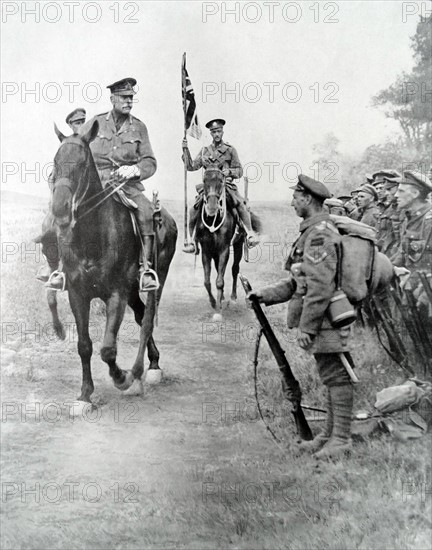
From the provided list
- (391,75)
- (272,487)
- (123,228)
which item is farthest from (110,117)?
(272,487)

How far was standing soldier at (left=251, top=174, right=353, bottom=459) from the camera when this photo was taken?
550 cm

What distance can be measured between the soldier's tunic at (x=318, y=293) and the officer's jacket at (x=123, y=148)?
1742 millimetres

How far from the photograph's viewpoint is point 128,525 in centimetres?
579

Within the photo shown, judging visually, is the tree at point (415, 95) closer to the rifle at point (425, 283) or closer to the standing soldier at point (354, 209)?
the standing soldier at point (354, 209)

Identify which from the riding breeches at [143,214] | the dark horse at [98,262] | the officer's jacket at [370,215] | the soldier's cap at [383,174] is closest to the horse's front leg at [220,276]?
the dark horse at [98,262]

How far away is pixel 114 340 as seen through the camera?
6.37m

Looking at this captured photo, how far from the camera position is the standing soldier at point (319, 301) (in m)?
5.50

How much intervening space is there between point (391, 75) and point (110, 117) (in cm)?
261

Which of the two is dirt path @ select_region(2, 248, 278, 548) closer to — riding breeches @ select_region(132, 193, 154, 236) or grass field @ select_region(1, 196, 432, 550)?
grass field @ select_region(1, 196, 432, 550)

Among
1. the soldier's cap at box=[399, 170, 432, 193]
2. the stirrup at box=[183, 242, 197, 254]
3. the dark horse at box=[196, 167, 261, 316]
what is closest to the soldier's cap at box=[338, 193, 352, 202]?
the soldier's cap at box=[399, 170, 432, 193]

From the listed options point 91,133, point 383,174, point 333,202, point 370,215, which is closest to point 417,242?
point 370,215

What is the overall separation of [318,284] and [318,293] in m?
0.07

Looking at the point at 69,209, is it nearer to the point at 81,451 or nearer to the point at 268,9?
the point at 81,451

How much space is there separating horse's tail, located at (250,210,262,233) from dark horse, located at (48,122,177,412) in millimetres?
1013
